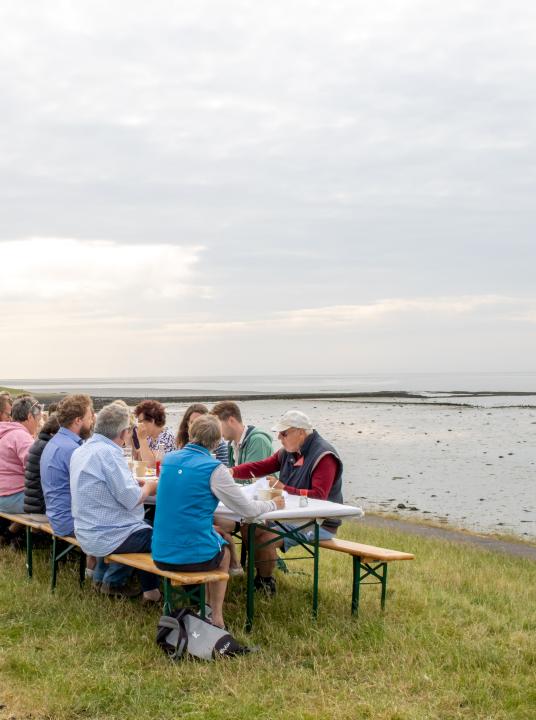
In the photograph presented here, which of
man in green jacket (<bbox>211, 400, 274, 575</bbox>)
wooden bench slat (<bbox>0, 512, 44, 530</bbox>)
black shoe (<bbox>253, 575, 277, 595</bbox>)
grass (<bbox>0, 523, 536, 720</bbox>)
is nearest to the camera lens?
grass (<bbox>0, 523, 536, 720</bbox>)

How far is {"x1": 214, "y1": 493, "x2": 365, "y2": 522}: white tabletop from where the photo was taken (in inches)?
213

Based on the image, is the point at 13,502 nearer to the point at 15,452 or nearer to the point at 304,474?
the point at 15,452

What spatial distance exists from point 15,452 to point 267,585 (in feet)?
9.62

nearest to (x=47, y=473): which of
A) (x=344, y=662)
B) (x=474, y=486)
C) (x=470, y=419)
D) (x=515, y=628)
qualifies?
(x=344, y=662)

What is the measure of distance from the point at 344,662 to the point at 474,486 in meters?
18.7

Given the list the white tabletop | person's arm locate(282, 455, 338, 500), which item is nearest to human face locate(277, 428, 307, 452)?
person's arm locate(282, 455, 338, 500)

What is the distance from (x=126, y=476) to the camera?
229 inches

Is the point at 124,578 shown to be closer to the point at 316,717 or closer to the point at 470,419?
the point at 316,717

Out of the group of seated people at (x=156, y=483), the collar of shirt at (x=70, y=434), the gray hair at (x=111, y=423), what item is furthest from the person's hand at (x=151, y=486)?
the collar of shirt at (x=70, y=434)

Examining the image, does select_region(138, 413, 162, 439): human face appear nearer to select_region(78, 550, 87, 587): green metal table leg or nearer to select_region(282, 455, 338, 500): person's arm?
select_region(78, 550, 87, 587): green metal table leg

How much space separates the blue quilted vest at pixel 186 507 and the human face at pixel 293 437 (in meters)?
1.16

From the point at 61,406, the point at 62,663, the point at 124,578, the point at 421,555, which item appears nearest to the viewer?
the point at 62,663

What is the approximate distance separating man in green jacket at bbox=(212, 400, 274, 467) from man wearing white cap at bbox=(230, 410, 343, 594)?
2.41 ft

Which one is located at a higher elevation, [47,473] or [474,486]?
[47,473]
